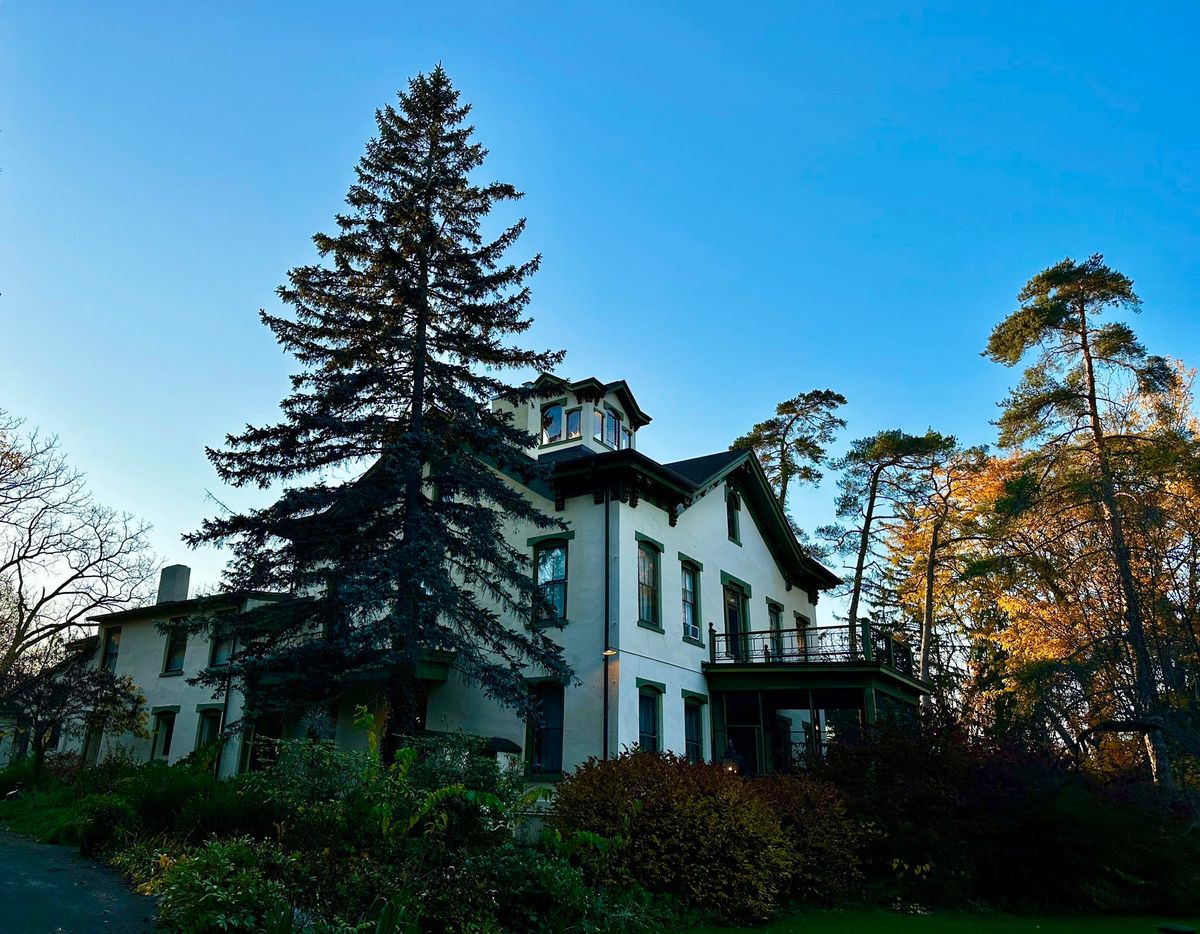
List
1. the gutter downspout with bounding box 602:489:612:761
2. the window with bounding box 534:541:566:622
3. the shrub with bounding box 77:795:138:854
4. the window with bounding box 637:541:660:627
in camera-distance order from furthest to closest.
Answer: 1. the window with bounding box 637:541:660:627
2. the window with bounding box 534:541:566:622
3. the gutter downspout with bounding box 602:489:612:761
4. the shrub with bounding box 77:795:138:854

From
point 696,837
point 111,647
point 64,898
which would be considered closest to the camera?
point 64,898

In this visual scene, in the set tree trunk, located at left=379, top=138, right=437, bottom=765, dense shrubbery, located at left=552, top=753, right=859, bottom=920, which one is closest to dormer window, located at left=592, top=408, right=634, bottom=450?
tree trunk, located at left=379, top=138, right=437, bottom=765

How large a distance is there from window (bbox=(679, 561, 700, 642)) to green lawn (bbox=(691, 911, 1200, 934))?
368 inches

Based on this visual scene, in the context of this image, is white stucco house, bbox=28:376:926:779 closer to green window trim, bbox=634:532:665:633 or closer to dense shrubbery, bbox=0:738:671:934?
green window trim, bbox=634:532:665:633

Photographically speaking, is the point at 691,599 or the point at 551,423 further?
the point at 551,423

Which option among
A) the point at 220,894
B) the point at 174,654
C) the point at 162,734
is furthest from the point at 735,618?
the point at 220,894

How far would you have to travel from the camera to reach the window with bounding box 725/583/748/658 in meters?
24.4

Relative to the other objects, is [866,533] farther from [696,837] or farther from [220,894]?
[220,894]

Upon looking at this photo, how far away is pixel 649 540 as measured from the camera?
21.3m

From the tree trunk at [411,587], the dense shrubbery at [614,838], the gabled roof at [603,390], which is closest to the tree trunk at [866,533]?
the gabled roof at [603,390]

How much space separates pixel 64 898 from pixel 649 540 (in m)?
14.0

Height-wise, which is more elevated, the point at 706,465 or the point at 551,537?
the point at 706,465

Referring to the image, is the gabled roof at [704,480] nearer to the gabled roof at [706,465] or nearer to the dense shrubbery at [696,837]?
the gabled roof at [706,465]

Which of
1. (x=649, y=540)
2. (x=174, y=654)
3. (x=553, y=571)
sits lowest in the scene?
(x=174, y=654)
